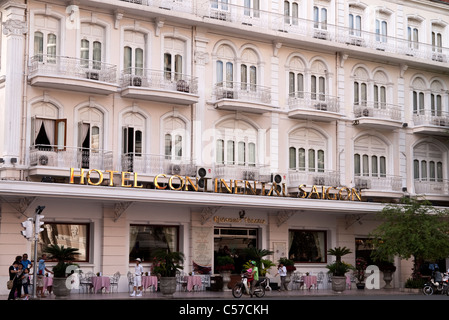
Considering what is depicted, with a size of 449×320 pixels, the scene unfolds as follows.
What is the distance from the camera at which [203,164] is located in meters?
31.4

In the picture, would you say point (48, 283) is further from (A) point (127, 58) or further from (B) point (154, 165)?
(A) point (127, 58)

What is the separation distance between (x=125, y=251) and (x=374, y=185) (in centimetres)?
1484

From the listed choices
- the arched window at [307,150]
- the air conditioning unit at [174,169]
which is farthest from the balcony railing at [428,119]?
the air conditioning unit at [174,169]

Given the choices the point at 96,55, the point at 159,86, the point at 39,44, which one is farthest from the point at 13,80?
the point at 159,86

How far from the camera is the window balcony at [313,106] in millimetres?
33844

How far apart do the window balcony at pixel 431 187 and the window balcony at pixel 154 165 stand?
1486 cm

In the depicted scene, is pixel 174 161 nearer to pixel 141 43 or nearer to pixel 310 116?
pixel 141 43

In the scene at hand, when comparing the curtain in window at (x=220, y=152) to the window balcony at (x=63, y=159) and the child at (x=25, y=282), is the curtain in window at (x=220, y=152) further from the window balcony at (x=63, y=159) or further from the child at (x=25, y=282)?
the child at (x=25, y=282)

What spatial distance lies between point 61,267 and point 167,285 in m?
4.33

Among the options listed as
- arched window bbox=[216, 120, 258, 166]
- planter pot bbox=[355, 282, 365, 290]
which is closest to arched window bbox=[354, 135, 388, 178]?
planter pot bbox=[355, 282, 365, 290]

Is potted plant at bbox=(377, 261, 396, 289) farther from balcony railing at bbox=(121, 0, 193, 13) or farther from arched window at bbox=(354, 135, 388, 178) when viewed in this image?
balcony railing at bbox=(121, 0, 193, 13)

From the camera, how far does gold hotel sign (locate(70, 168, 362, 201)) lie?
27.4 m
